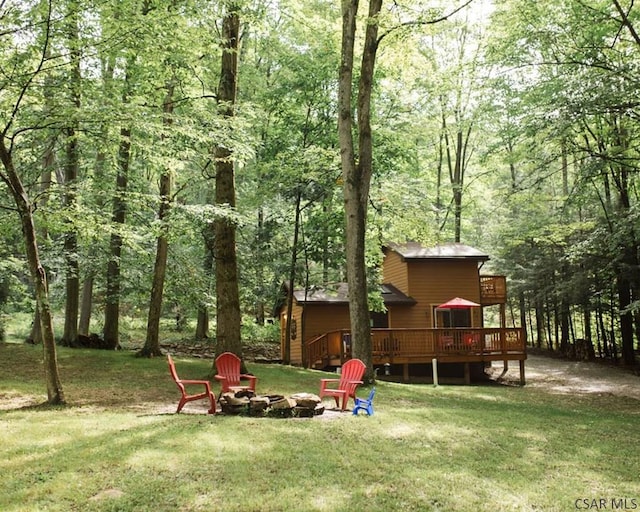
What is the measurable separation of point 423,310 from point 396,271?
2.12 meters

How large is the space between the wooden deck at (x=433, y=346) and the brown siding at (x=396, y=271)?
3.99m

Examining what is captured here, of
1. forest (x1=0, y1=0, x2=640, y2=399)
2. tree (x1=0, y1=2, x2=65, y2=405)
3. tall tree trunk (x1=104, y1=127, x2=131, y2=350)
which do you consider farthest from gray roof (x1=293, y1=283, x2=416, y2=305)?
tree (x1=0, y1=2, x2=65, y2=405)

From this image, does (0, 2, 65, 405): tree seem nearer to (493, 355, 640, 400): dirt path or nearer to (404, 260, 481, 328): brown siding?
(493, 355, 640, 400): dirt path

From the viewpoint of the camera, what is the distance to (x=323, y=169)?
15.4m

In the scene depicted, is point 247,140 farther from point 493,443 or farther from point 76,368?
point 493,443

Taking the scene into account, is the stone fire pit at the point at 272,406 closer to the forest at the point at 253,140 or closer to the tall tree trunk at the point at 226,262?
the forest at the point at 253,140

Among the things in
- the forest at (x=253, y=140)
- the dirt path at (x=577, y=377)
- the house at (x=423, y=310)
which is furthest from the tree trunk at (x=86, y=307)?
the dirt path at (x=577, y=377)

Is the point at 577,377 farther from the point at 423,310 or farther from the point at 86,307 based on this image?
the point at 86,307

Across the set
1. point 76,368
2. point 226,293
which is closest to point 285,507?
point 226,293

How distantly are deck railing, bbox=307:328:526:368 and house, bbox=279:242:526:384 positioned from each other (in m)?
0.03

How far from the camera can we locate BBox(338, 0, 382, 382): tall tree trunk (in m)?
11.2

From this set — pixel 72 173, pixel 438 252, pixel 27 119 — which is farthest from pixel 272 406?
pixel 438 252

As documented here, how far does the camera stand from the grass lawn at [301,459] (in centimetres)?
401

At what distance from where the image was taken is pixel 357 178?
1141 cm
